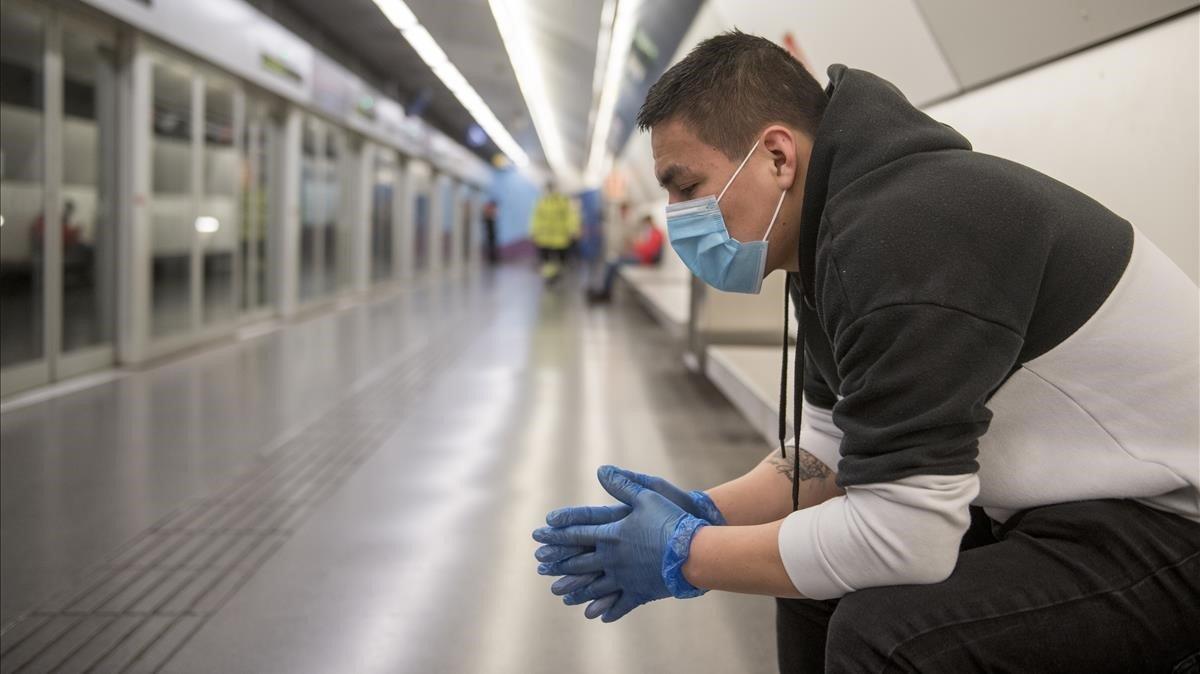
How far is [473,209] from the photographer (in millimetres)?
27531

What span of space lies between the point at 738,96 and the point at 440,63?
9.97 meters

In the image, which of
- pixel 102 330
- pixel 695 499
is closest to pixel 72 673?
pixel 695 499

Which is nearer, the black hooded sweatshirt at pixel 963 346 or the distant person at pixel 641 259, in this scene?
the black hooded sweatshirt at pixel 963 346

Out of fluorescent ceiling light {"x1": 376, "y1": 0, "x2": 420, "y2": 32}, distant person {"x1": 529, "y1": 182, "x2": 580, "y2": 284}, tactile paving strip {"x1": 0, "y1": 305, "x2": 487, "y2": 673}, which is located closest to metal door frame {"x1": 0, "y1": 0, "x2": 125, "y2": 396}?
tactile paving strip {"x1": 0, "y1": 305, "x2": 487, "y2": 673}

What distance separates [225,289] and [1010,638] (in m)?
8.39

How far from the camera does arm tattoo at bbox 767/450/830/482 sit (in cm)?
163

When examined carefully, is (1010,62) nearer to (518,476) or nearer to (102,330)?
(518,476)

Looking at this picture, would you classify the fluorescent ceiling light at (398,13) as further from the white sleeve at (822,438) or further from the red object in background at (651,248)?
the white sleeve at (822,438)

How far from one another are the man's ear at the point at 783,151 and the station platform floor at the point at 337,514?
1.31 meters

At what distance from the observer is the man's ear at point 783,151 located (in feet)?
4.40

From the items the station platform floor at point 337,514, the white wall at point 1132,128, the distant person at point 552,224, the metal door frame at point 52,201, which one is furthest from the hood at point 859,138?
the distant person at point 552,224

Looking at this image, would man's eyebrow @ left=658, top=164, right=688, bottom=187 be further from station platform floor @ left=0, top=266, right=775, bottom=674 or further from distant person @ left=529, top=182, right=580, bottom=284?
distant person @ left=529, top=182, right=580, bottom=284

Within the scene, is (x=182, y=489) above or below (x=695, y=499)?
below

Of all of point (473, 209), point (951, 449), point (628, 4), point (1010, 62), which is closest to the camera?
point (951, 449)
